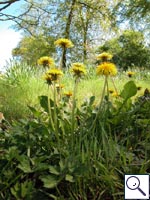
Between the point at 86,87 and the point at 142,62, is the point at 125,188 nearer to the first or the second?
the point at 86,87

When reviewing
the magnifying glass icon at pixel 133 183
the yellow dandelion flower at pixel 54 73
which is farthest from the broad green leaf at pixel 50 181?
the yellow dandelion flower at pixel 54 73

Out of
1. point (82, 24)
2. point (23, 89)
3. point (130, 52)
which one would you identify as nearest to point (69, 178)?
point (23, 89)

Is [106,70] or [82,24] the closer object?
[106,70]

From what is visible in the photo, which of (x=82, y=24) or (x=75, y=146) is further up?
(x=82, y=24)

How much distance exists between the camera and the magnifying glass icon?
0.88 m

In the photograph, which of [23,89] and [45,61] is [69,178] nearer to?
[45,61]

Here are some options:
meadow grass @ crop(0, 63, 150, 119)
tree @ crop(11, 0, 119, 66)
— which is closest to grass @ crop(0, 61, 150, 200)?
meadow grass @ crop(0, 63, 150, 119)

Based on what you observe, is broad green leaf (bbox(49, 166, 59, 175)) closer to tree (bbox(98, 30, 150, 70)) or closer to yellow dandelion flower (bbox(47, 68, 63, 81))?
yellow dandelion flower (bbox(47, 68, 63, 81))

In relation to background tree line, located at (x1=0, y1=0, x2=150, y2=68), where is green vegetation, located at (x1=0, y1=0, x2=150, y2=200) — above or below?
below

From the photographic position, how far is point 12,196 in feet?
3.12

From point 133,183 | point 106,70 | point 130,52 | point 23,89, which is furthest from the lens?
point 130,52

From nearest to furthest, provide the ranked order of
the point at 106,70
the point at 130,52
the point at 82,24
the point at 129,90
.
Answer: the point at 106,70
the point at 129,90
the point at 82,24
the point at 130,52

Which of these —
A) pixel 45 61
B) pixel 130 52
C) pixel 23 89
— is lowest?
pixel 23 89

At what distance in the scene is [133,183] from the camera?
894 millimetres
